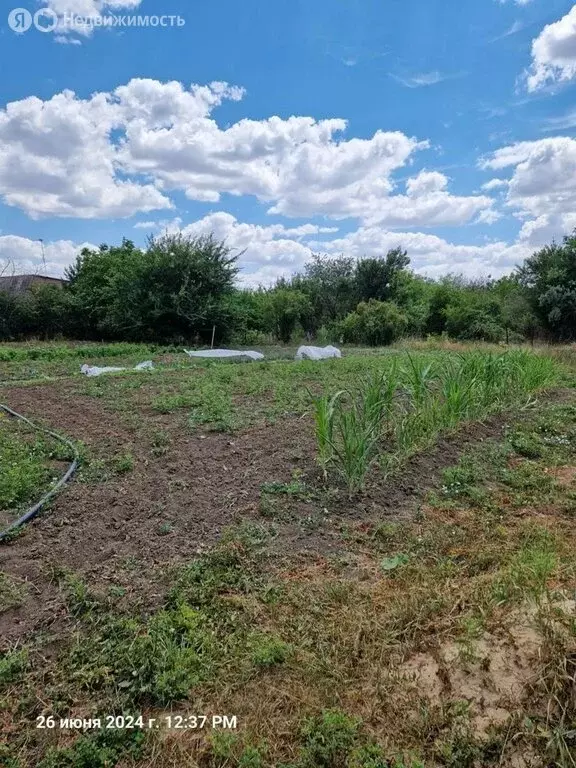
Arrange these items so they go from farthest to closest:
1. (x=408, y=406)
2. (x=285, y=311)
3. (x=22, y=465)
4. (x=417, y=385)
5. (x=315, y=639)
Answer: (x=285, y=311) < (x=408, y=406) < (x=417, y=385) < (x=22, y=465) < (x=315, y=639)

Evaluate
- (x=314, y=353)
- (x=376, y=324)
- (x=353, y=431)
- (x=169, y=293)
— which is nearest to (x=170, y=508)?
(x=353, y=431)

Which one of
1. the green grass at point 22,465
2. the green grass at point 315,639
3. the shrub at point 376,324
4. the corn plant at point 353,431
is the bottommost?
the green grass at point 315,639

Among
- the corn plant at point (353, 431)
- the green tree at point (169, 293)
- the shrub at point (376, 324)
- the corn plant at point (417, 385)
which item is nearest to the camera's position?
the corn plant at point (353, 431)

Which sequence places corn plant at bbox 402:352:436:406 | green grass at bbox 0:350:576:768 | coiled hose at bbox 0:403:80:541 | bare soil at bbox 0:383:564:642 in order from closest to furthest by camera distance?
green grass at bbox 0:350:576:768 → bare soil at bbox 0:383:564:642 → coiled hose at bbox 0:403:80:541 → corn plant at bbox 402:352:436:406

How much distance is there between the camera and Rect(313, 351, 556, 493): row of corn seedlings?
10.1 ft

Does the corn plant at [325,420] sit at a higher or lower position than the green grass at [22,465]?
higher

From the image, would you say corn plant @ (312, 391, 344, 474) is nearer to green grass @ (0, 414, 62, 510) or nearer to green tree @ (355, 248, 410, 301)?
green grass @ (0, 414, 62, 510)

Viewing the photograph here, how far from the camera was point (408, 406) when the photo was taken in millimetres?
4617

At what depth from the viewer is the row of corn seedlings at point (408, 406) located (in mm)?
3066

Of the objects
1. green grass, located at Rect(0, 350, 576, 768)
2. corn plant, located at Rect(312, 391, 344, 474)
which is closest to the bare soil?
green grass, located at Rect(0, 350, 576, 768)

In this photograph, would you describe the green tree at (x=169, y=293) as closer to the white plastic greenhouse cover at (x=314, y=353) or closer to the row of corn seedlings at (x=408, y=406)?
the white plastic greenhouse cover at (x=314, y=353)

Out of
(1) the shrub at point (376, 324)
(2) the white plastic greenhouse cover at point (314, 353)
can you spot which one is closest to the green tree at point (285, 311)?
(1) the shrub at point (376, 324)

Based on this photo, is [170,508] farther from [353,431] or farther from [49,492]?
[353,431]

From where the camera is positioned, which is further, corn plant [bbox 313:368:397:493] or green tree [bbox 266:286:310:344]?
green tree [bbox 266:286:310:344]
